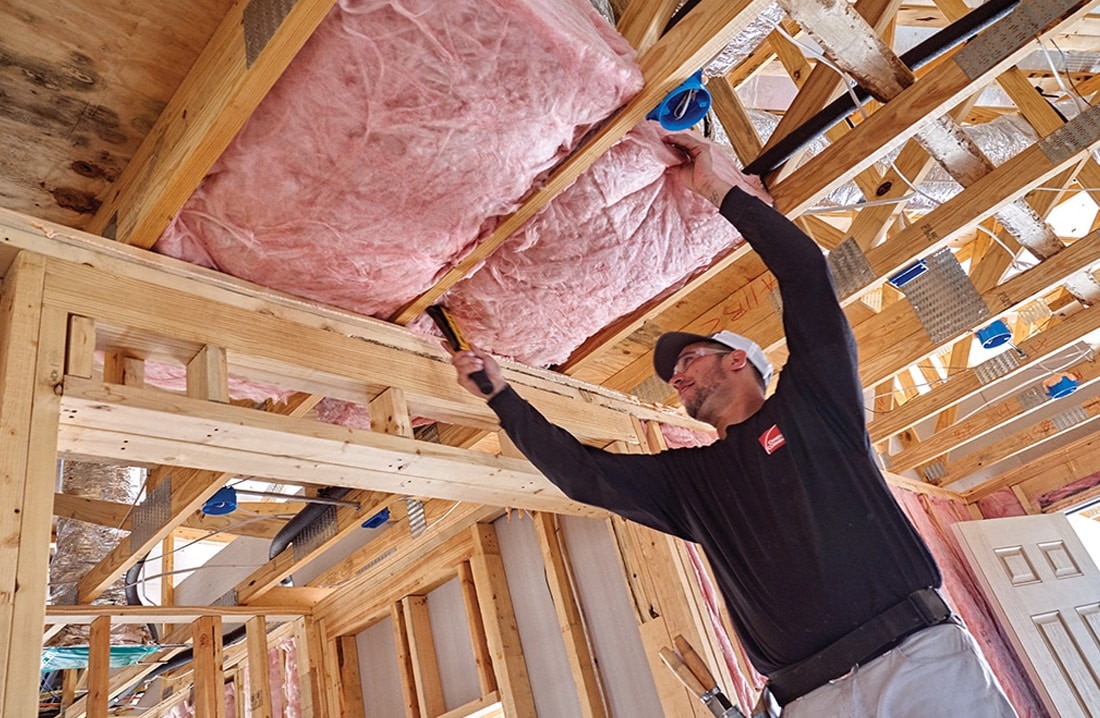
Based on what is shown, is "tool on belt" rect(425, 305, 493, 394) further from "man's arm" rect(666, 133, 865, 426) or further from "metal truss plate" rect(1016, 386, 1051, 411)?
"metal truss plate" rect(1016, 386, 1051, 411)

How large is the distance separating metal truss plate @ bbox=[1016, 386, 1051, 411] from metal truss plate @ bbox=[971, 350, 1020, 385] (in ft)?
3.10

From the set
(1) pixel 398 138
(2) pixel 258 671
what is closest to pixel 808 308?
(1) pixel 398 138

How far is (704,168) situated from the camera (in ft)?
6.72

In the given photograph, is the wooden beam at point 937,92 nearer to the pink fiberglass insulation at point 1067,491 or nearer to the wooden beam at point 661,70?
the wooden beam at point 661,70

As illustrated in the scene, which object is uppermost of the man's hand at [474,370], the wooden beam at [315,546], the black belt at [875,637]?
the wooden beam at [315,546]

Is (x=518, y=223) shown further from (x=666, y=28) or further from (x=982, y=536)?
(x=982, y=536)

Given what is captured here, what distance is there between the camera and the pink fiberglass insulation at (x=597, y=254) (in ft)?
7.02

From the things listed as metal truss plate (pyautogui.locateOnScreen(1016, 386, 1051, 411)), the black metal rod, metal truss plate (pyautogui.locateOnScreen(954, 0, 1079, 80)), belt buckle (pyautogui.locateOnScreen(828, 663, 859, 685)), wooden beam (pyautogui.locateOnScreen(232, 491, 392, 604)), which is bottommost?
belt buckle (pyautogui.locateOnScreen(828, 663, 859, 685))

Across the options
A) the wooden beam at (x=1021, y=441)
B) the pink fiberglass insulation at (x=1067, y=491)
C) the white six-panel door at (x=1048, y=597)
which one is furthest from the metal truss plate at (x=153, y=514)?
the pink fiberglass insulation at (x=1067, y=491)

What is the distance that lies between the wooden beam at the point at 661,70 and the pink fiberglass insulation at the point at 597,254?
0.59 feet

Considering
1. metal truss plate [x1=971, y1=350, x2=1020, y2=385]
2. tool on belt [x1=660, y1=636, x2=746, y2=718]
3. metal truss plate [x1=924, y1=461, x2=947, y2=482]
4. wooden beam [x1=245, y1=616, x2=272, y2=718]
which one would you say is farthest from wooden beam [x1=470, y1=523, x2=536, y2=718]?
metal truss plate [x1=924, y1=461, x2=947, y2=482]

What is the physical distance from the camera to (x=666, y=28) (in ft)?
6.05

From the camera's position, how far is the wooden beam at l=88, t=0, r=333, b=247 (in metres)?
1.44

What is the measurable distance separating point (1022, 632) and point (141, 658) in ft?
17.3
